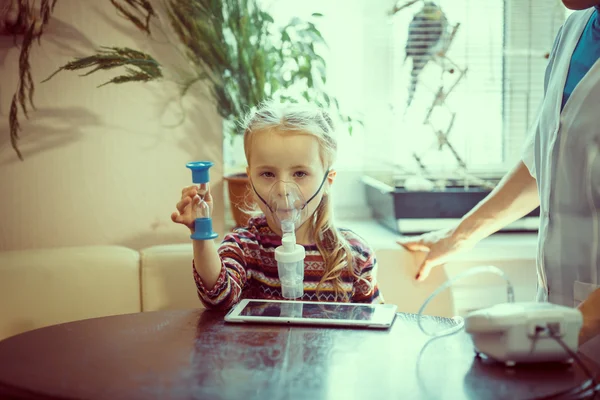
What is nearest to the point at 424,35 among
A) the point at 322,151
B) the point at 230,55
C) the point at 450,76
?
the point at 450,76

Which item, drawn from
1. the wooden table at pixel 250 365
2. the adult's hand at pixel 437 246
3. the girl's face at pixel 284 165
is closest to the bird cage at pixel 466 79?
the adult's hand at pixel 437 246

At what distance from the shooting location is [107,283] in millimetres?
1874

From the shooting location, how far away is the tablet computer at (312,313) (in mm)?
1287

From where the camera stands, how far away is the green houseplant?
1.94 m

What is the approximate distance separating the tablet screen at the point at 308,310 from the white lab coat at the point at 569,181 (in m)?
0.41

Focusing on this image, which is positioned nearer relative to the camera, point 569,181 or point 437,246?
point 569,181

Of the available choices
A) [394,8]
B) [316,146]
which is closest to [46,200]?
[316,146]

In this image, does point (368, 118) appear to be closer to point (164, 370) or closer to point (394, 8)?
point (394, 8)

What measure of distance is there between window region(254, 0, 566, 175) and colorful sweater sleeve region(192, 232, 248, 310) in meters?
0.87

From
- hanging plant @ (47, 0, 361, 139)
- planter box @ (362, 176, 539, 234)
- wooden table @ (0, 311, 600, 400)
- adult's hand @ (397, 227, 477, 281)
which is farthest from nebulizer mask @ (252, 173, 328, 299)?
planter box @ (362, 176, 539, 234)

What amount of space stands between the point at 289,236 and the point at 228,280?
0.15 meters

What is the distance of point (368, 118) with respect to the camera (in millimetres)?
2379

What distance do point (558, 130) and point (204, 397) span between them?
35.4 inches

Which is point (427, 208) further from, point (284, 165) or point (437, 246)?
point (284, 165)
